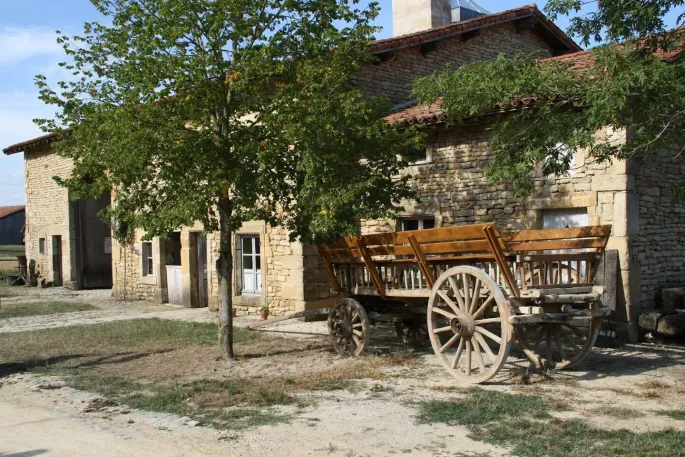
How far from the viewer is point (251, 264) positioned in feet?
46.8

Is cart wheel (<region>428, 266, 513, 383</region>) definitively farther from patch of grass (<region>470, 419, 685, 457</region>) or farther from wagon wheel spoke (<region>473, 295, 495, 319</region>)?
patch of grass (<region>470, 419, 685, 457</region>)

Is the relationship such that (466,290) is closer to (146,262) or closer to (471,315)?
(471,315)

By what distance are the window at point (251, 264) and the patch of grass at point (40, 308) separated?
445 centimetres

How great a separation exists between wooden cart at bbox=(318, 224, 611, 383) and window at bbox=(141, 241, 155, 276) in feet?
35.1

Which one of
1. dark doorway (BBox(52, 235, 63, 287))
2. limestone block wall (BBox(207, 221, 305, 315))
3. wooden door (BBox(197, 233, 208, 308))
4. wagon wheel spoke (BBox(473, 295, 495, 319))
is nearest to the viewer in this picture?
wagon wheel spoke (BBox(473, 295, 495, 319))

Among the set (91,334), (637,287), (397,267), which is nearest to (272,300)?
(91,334)

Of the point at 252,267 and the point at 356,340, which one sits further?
the point at 252,267

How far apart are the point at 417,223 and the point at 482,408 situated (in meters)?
6.58

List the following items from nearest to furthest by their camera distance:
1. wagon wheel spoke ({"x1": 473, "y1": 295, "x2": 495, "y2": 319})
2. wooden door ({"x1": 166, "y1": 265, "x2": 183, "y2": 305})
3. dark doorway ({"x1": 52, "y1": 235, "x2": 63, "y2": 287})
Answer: wagon wheel spoke ({"x1": 473, "y1": 295, "x2": 495, "y2": 319}) → wooden door ({"x1": 166, "y1": 265, "x2": 183, "y2": 305}) → dark doorway ({"x1": 52, "y1": 235, "x2": 63, "y2": 287})

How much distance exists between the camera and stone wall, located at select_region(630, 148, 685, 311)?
32.7 feet

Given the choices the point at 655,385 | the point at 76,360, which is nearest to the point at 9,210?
the point at 76,360

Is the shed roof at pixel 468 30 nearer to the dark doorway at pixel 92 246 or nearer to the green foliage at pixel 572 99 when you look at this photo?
the green foliage at pixel 572 99

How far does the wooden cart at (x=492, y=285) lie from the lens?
6.65 m

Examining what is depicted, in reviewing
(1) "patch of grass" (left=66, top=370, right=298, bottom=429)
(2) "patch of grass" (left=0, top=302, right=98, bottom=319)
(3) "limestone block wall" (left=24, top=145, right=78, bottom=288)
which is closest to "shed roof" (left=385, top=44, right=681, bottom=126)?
(1) "patch of grass" (left=66, top=370, right=298, bottom=429)
